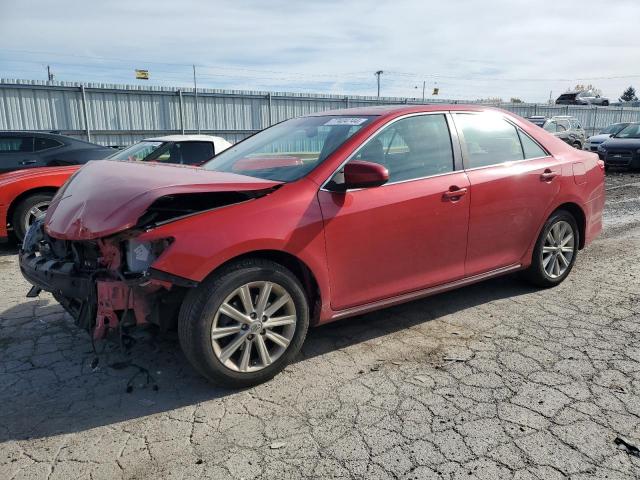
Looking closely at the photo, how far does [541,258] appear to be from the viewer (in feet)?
15.4

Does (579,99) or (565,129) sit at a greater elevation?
(579,99)

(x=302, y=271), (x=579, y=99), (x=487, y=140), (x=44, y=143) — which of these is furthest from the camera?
(x=579, y=99)

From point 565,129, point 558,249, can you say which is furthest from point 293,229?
point 565,129

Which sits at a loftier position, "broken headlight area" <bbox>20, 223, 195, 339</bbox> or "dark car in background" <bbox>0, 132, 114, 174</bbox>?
"dark car in background" <bbox>0, 132, 114, 174</bbox>

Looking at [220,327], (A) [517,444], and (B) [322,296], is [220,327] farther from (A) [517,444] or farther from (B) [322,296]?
(A) [517,444]

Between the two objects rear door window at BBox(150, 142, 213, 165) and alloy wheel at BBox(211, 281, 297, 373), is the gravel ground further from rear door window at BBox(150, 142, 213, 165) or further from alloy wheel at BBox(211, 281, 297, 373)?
rear door window at BBox(150, 142, 213, 165)

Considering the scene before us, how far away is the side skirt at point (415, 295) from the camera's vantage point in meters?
3.55

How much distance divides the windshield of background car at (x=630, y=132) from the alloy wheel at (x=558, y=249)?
551 inches

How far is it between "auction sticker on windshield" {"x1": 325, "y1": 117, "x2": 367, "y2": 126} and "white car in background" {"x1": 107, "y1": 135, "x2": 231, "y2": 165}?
4.24 m

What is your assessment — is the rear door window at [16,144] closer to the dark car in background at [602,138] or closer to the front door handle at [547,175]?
the front door handle at [547,175]

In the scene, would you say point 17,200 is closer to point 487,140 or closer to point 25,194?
point 25,194

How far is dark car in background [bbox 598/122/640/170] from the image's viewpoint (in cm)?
1512

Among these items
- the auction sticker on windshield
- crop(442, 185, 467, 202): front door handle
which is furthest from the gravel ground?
the auction sticker on windshield

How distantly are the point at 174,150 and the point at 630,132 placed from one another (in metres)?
15.1
